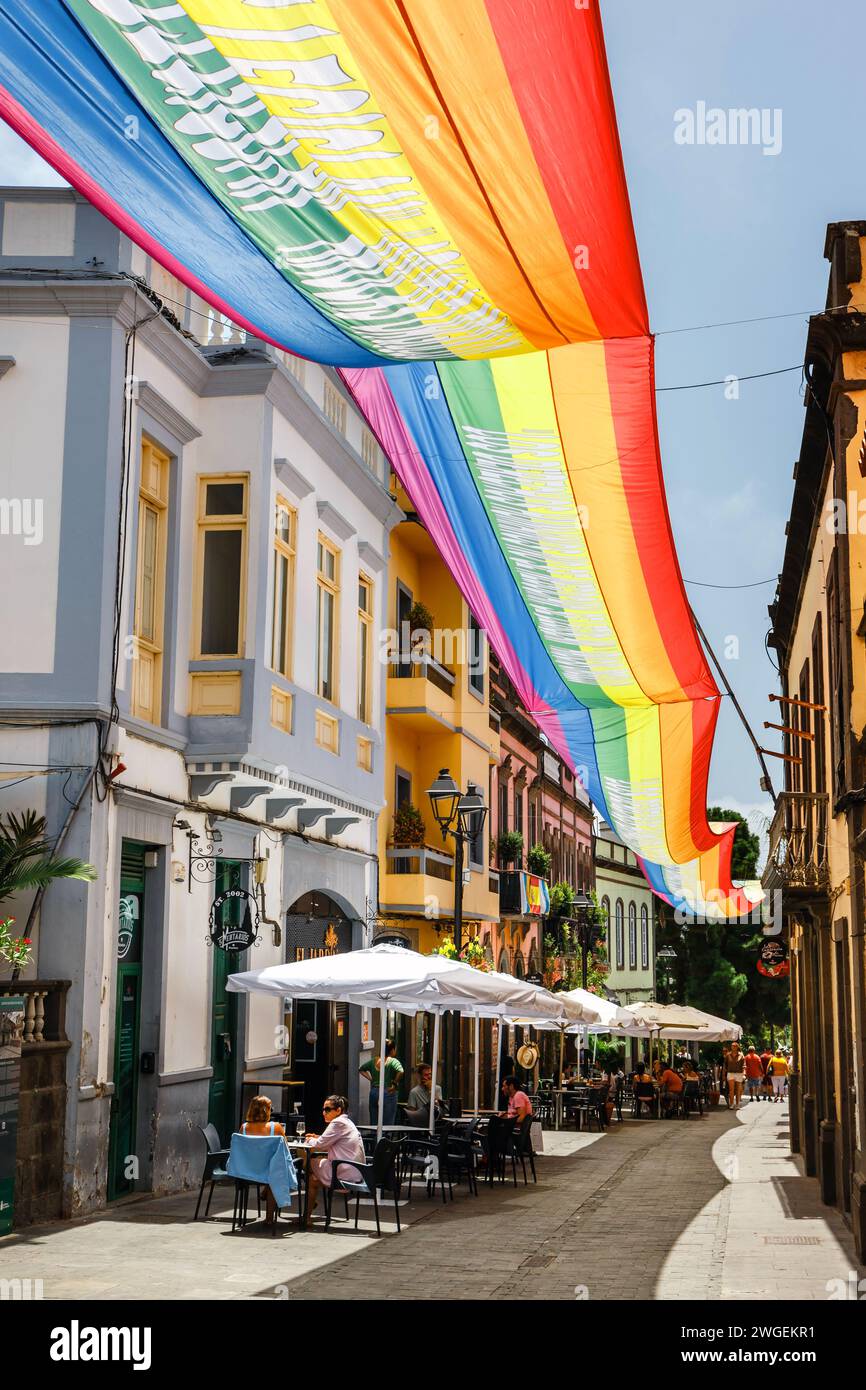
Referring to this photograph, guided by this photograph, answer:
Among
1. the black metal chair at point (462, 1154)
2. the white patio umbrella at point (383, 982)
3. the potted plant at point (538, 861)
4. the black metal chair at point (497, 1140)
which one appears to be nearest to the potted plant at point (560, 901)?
the potted plant at point (538, 861)

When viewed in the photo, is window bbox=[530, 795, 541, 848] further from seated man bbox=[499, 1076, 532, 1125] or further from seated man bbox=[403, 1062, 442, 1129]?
seated man bbox=[403, 1062, 442, 1129]

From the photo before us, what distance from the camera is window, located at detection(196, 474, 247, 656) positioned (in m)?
17.2

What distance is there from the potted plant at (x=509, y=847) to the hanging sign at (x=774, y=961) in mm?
10643

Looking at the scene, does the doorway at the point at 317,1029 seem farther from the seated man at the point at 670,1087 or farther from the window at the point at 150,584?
the seated man at the point at 670,1087

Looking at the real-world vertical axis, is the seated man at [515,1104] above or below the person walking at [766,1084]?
above

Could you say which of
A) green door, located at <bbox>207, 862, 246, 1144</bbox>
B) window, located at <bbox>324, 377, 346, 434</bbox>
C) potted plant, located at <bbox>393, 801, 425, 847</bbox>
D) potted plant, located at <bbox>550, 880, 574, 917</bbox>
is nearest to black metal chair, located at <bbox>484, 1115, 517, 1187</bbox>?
green door, located at <bbox>207, 862, 246, 1144</bbox>

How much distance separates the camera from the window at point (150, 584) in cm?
1589

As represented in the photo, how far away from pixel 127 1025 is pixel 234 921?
9.53ft

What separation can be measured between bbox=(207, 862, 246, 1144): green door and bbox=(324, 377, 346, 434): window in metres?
6.28

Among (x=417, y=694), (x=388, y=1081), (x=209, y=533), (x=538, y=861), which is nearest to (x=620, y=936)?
(x=538, y=861)

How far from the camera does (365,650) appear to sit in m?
23.5

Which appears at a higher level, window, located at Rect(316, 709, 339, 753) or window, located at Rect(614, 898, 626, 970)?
window, located at Rect(316, 709, 339, 753)

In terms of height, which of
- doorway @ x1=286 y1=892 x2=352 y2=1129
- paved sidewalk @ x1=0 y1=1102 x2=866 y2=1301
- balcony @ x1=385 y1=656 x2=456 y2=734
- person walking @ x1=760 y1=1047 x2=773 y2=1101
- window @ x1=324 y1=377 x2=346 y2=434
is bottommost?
person walking @ x1=760 y1=1047 x2=773 y2=1101

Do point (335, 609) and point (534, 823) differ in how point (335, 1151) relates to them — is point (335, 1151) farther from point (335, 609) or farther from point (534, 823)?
point (534, 823)
